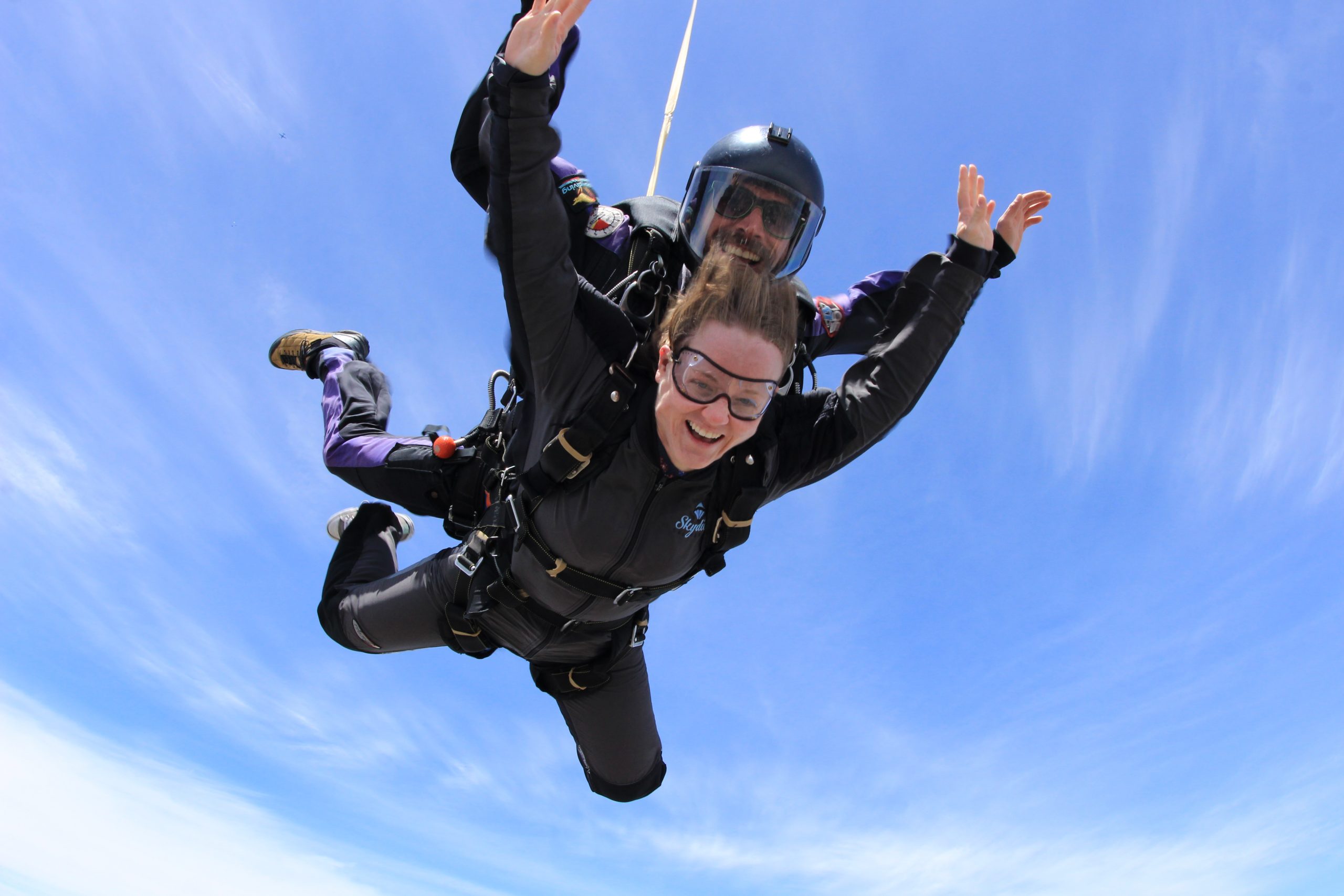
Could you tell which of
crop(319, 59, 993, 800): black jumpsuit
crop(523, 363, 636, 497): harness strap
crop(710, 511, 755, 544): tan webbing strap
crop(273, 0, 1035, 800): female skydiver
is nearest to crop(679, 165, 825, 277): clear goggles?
crop(273, 0, 1035, 800): female skydiver

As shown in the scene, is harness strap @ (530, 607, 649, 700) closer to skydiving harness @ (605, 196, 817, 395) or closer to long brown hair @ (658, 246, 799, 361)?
skydiving harness @ (605, 196, 817, 395)

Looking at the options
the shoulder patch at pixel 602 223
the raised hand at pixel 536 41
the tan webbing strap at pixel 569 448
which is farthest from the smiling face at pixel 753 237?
the raised hand at pixel 536 41

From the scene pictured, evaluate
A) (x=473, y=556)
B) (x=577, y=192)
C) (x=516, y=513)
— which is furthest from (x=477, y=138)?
(x=473, y=556)

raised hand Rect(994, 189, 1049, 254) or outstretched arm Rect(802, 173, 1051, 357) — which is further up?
outstretched arm Rect(802, 173, 1051, 357)

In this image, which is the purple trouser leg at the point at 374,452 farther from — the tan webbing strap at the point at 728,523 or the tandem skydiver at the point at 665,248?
the tan webbing strap at the point at 728,523

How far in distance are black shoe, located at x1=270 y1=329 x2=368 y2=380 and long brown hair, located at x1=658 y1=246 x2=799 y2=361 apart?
2.75 meters

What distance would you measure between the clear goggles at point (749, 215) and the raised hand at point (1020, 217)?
2.59ft

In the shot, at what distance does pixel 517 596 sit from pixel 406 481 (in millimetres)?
914

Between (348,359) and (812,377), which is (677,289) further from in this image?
(348,359)

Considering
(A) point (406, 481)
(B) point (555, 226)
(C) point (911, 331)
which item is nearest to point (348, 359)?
(A) point (406, 481)

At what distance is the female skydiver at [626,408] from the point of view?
2.70 metres

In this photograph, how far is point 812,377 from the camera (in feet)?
12.0

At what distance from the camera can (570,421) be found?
311 centimetres

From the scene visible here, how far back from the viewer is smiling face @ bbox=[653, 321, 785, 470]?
121 inches
